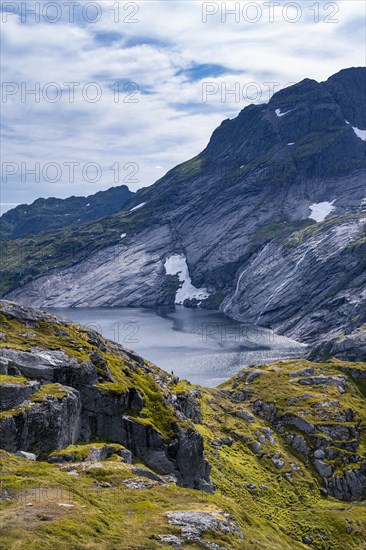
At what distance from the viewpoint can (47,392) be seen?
45750 millimetres

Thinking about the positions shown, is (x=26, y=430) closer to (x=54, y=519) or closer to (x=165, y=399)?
(x=54, y=519)

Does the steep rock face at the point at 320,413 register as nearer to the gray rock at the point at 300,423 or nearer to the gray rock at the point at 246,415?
the gray rock at the point at 300,423

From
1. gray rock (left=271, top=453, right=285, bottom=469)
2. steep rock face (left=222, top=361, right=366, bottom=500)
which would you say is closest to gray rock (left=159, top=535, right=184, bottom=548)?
gray rock (left=271, top=453, right=285, bottom=469)

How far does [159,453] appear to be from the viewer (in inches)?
1988

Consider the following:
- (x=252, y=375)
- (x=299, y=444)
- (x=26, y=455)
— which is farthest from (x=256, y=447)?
(x=26, y=455)

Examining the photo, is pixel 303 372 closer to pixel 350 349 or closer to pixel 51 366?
pixel 350 349

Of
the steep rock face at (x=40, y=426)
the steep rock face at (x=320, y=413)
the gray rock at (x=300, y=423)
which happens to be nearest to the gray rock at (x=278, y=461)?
the steep rock face at (x=320, y=413)

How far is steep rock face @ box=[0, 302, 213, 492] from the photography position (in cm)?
4234

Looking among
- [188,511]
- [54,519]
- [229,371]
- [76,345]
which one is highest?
[76,345]

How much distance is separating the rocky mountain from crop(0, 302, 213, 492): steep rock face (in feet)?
0.40

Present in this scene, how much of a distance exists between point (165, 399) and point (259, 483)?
770 inches

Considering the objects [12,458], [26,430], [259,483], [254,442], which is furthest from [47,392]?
[254,442]

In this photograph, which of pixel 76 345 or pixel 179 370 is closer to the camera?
pixel 76 345

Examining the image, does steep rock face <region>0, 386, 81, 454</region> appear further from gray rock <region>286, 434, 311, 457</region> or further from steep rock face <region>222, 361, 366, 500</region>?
gray rock <region>286, 434, 311, 457</region>
